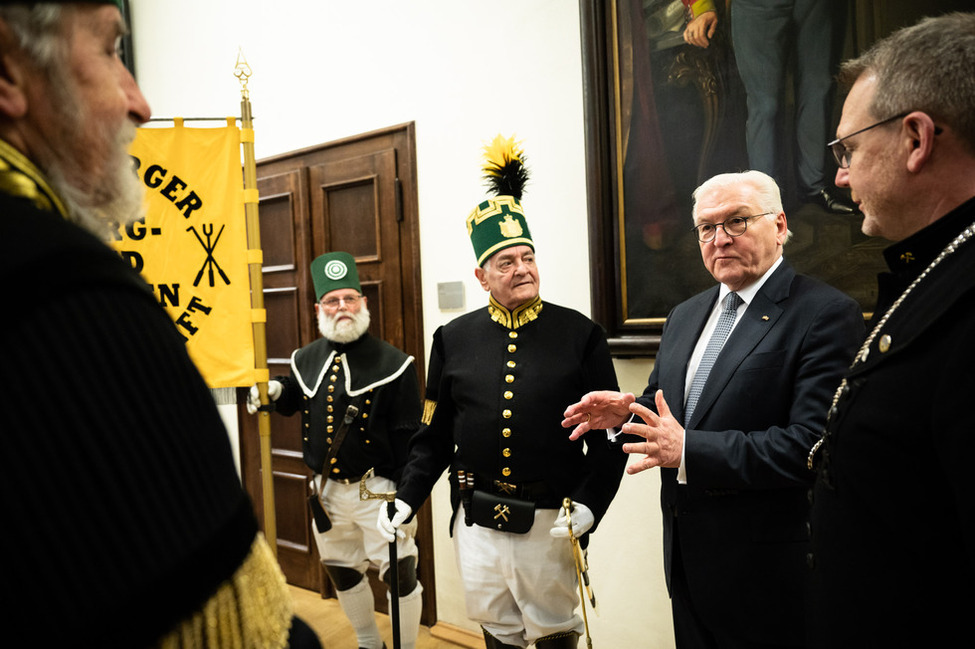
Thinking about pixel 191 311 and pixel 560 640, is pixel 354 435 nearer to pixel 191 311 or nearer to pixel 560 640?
pixel 191 311

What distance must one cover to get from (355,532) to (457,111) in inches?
85.6

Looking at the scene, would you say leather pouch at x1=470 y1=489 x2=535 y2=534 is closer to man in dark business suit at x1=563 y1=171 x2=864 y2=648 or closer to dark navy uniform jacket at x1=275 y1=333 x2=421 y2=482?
man in dark business suit at x1=563 y1=171 x2=864 y2=648

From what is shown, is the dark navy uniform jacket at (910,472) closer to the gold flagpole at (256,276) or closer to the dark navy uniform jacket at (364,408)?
the dark navy uniform jacket at (364,408)

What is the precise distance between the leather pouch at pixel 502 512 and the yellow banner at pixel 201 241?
1.32 m

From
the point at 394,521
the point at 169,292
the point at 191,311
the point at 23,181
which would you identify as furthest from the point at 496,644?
the point at 23,181

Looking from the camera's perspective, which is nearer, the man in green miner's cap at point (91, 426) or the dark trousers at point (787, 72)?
the man in green miner's cap at point (91, 426)

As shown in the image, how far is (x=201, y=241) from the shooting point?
2.82 metres

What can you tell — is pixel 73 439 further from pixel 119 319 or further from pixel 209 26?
pixel 209 26

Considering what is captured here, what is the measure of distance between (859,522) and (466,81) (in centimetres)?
276

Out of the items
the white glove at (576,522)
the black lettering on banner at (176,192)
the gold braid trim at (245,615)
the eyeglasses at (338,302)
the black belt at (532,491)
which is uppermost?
the black lettering on banner at (176,192)

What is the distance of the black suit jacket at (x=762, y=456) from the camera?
150 centimetres

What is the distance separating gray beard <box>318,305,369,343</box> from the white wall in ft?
1.39

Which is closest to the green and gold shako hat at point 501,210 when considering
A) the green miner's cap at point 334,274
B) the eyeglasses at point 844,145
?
the green miner's cap at point 334,274

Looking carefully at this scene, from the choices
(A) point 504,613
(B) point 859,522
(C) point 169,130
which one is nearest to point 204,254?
(C) point 169,130
